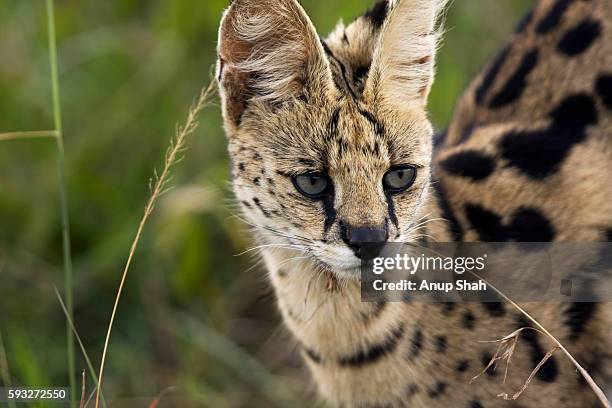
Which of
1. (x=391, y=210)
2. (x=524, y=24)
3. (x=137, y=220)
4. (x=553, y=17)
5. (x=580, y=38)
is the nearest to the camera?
(x=391, y=210)

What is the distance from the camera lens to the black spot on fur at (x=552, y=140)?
3014mm

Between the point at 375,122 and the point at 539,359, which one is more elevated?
the point at 375,122

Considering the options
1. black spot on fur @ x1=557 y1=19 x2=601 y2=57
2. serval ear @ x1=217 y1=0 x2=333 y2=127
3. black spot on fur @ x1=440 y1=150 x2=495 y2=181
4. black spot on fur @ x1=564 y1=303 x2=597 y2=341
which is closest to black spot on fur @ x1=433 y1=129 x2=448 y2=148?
black spot on fur @ x1=440 y1=150 x2=495 y2=181

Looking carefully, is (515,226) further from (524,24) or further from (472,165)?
(524,24)

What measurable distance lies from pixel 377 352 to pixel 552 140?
867mm

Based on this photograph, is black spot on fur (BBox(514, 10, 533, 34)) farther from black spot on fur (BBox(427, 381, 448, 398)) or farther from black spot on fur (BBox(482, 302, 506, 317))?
black spot on fur (BBox(427, 381, 448, 398))

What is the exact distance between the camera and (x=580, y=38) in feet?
10.4

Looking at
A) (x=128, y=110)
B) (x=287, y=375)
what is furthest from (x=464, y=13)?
(x=287, y=375)

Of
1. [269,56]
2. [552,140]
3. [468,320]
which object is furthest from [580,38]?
[269,56]

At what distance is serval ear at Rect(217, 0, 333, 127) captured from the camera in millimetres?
2566

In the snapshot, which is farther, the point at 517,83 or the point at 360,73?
the point at 517,83

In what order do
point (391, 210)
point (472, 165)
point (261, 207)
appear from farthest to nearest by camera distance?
point (472, 165) < point (261, 207) < point (391, 210)

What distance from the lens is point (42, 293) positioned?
13.2ft

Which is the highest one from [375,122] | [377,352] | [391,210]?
[375,122]
